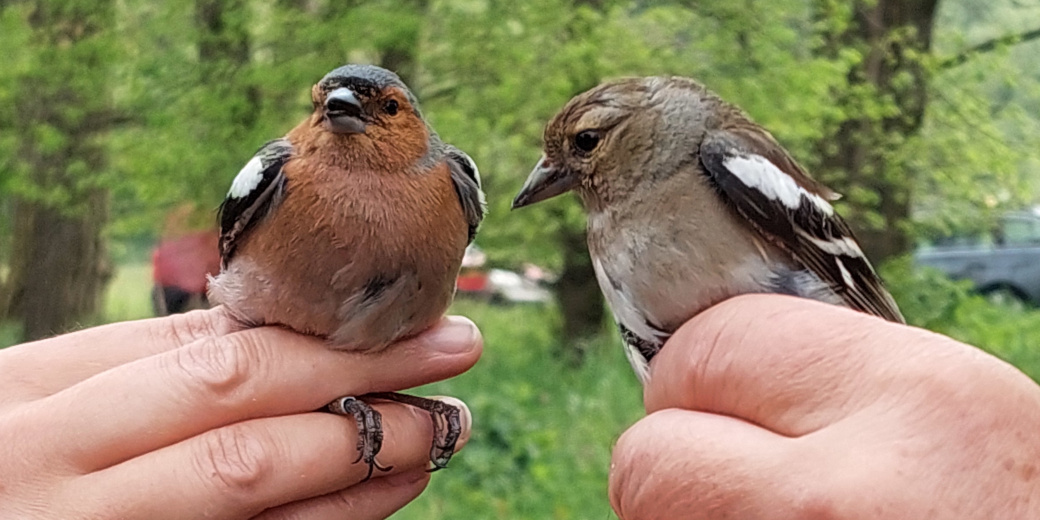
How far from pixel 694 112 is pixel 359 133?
0.74 metres

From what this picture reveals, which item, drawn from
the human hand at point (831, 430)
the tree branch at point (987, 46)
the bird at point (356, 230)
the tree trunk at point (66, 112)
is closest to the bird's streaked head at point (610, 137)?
the bird at point (356, 230)

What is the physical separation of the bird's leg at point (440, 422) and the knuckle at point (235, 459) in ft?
1.10

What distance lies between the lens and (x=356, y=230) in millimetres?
A: 1795

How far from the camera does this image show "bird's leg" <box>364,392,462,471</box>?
1.93 meters

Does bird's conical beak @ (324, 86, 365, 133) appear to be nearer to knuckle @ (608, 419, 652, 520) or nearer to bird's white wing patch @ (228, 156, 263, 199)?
bird's white wing patch @ (228, 156, 263, 199)

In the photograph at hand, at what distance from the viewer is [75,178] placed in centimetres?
644

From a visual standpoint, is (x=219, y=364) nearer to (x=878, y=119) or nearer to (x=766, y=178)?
(x=766, y=178)

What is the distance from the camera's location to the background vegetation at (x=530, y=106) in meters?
5.46

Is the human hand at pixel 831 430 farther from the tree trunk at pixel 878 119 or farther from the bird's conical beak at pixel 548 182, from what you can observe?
the tree trunk at pixel 878 119

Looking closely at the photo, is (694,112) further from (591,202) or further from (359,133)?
(359,133)

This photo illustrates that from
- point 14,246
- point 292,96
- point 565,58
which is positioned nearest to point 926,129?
point 565,58

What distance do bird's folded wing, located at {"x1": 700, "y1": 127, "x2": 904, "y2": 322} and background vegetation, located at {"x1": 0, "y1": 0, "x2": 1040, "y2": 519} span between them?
2802 mm

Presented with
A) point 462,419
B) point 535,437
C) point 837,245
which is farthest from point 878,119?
point 462,419

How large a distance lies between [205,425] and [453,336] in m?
0.51
